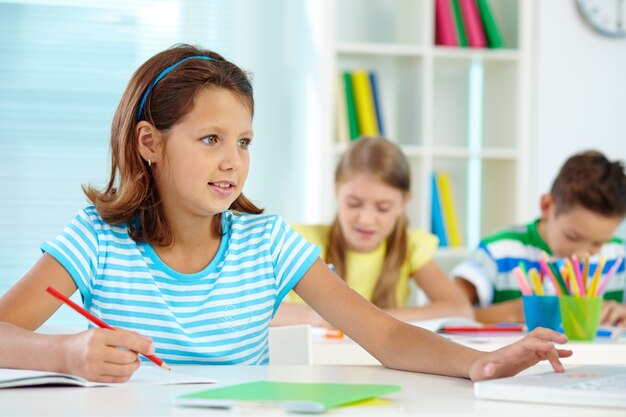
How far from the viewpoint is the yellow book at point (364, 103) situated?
3365 mm

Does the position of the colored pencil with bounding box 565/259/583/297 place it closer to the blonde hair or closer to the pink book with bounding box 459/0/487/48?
the blonde hair

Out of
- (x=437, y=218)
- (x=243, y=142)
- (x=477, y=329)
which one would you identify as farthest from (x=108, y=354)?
(x=437, y=218)

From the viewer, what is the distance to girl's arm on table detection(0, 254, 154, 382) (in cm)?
98

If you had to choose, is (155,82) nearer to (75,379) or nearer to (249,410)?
(75,379)

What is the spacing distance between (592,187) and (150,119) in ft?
4.80

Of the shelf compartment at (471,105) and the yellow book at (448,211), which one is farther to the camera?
the shelf compartment at (471,105)

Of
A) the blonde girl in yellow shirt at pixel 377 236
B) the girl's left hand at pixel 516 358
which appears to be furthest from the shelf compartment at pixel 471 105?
the girl's left hand at pixel 516 358

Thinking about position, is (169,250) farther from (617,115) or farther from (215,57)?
(617,115)

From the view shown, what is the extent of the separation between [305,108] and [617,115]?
4.27 feet

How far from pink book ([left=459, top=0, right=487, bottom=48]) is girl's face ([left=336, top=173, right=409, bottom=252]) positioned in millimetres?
1098

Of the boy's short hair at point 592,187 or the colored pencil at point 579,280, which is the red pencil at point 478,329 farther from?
the boy's short hair at point 592,187

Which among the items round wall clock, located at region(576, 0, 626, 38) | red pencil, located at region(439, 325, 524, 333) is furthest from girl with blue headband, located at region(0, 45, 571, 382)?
round wall clock, located at region(576, 0, 626, 38)

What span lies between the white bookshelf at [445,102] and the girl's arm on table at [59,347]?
2056 mm

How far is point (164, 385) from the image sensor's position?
3.27ft
